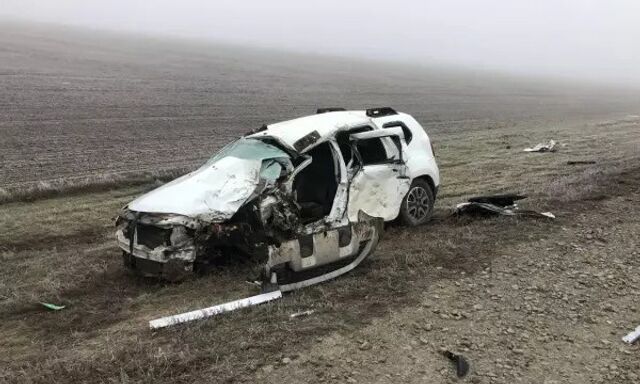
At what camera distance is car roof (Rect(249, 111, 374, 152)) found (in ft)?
25.9

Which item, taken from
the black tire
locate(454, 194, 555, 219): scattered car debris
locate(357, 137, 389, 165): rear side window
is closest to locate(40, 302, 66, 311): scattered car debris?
locate(357, 137, 389, 165): rear side window

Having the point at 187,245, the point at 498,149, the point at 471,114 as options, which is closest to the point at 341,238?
the point at 187,245

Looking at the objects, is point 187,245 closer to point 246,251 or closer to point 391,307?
point 246,251

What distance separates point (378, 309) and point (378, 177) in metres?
2.71

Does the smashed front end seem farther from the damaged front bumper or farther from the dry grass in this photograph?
the dry grass

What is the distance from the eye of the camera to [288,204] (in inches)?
282

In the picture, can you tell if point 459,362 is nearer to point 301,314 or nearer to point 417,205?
point 301,314

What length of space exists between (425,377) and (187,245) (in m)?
3.14

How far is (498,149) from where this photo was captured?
1975 centimetres

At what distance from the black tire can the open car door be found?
28 cm

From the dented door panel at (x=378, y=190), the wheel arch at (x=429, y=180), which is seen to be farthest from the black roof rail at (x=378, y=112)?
the wheel arch at (x=429, y=180)

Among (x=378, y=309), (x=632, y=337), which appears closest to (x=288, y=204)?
(x=378, y=309)

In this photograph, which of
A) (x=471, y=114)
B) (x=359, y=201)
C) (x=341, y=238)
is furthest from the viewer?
(x=471, y=114)

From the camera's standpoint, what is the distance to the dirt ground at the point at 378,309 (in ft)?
16.0
